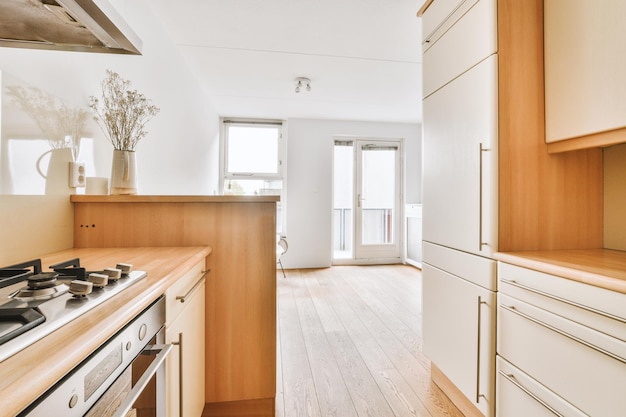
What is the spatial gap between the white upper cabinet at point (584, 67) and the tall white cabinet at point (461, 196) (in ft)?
0.91

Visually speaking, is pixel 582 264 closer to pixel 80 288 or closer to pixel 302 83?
pixel 80 288

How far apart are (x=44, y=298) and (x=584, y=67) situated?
6.31 feet

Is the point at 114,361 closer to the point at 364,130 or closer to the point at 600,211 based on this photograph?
the point at 600,211

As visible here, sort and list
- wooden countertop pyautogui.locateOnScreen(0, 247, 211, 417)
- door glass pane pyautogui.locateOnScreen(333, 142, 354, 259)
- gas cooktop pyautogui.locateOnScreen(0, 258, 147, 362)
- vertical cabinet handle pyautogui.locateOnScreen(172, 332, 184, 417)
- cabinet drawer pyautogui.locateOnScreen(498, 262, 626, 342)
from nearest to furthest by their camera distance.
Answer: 1. wooden countertop pyautogui.locateOnScreen(0, 247, 211, 417)
2. gas cooktop pyautogui.locateOnScreen(0, 258, 147, 362)
3. cabinet drawer pyautogui.locateOnScreen(498, 262, 626, 342)
4. vertical cabinet handle pyautogui.locateOnScreen(172, 332, 184, 417)
5. door glass pane pyautogui.locateOnScreen(333, 142, 354, 259)

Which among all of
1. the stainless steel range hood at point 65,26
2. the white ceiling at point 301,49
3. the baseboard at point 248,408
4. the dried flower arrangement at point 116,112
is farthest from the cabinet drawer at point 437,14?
the baseboard at point 248,408

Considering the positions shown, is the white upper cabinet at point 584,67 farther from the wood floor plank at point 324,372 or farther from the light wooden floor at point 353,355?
the wood floor plank at point 324,372

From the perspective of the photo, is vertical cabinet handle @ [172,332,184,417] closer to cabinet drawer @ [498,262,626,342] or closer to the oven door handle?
the oven door handle

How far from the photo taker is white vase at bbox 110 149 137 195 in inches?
56.1

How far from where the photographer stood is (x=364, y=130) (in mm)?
4918

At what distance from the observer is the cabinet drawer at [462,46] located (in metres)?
1.29

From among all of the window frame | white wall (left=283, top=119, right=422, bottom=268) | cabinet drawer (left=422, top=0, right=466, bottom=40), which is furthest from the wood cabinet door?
the window frame

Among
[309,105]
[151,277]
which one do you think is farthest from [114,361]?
[309,105]

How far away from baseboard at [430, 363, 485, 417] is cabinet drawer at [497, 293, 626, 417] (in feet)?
1.39

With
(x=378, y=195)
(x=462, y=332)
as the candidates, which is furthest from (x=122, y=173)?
(x=378, y=195)
